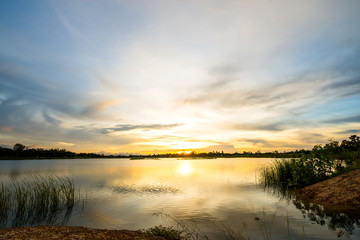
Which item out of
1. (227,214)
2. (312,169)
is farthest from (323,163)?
(227,214)

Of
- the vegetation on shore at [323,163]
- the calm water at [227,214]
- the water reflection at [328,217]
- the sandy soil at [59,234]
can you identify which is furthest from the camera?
the vegetation on shore at [323,163]

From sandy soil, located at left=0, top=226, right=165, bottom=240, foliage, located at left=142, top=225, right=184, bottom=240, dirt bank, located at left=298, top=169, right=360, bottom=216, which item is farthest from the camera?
dirt bank, located at left=298, top=169, right=360, bottom=216

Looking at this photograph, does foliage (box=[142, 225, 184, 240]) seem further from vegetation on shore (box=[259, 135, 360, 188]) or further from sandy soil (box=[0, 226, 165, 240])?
vegetation on shore (box=[259, 135, 360, 188])

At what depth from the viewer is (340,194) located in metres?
17.5

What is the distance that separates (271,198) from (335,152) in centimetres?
946

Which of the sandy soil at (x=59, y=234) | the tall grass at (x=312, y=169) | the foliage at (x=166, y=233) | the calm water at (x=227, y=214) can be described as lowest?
the calm water at (x=227, y=214)

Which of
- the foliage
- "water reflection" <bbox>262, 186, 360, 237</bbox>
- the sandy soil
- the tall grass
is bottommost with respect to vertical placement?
"water reflection" <bbox>262, 186, 360, 237</bbox>

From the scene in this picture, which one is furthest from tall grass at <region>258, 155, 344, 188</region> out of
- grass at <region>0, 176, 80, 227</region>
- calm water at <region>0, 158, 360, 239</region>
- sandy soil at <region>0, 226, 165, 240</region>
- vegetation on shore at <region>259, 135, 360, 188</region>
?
grass at <region>0, 176, 80, 227</region>

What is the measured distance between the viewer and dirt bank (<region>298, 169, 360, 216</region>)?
15961 millimetres

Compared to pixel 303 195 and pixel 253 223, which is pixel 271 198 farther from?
pixel 253 223

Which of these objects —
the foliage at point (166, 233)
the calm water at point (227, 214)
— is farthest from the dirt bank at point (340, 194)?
the foliage at point (166, 233)

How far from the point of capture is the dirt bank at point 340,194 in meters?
16.0

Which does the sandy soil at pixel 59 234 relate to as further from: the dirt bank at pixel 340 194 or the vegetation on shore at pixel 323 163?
the vegetation on shore at pixel 323 163

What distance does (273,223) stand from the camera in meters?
13.4
